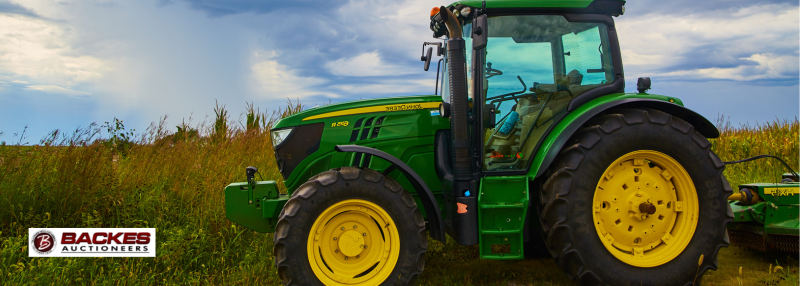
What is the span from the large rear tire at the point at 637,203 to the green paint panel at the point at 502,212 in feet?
0.63

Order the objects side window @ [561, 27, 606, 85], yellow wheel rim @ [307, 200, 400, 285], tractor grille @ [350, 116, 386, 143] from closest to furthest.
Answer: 1. yellow wheel rim @ [307, 200, 400, 285]
2. tractor grille @ [350, 116, 386, 143]
3. side window @ [561, 27, 606, 85]

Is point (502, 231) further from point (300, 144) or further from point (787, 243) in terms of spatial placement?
point (787, 243)

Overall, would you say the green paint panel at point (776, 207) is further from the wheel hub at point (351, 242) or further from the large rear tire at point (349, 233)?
the wheel hub at point (351, 242)

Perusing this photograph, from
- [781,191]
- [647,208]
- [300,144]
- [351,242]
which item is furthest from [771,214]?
[300,144]

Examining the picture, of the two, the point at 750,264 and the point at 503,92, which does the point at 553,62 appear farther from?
the point at 750,264

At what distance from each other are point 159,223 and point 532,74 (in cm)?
431

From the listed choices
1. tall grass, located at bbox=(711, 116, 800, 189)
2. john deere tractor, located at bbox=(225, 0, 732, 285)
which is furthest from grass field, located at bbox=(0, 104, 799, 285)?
tall grass, located at bbox=(711, 116, 800, 189)

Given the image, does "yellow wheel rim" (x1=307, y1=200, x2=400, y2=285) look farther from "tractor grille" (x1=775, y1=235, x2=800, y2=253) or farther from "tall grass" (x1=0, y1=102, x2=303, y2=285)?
"tractor grille" (x1=775, y1=235, x2=800, y2=253)

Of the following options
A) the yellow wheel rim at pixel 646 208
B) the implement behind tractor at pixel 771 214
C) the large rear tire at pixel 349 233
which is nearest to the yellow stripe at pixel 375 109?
the large rear tire at pixel 349 233

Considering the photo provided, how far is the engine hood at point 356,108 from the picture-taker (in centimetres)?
416

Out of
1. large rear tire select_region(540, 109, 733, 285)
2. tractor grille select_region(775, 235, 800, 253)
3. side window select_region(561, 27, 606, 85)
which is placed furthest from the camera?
tractor grille select_region(775, 235, 800, 253)

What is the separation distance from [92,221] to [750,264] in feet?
22.7

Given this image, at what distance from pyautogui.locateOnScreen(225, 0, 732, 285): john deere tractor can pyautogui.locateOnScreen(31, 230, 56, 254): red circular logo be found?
2026 millimetres

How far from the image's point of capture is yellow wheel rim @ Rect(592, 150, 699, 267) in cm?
392
